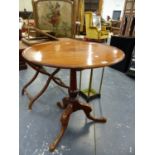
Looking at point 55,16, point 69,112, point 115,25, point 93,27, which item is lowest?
point 69,112

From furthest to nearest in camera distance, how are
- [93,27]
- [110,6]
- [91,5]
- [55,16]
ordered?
[110,6] → [91,5] → [93,27] → [55,16]

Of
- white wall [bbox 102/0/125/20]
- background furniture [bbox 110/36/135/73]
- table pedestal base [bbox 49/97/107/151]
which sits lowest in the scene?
table pedestal base [bbox 49/97/107/151]

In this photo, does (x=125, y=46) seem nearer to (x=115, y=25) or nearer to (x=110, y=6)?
(x=115, y=25)

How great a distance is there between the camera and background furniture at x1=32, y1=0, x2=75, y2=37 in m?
2.01

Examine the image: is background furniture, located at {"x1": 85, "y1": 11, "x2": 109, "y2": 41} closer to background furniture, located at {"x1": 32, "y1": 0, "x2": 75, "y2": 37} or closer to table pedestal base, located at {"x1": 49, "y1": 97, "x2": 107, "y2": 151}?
background furniture, located at {"x1": 32, "y1": 0, "x2": 75, "y2": 37}

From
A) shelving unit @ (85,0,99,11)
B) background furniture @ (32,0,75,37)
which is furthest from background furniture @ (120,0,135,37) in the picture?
shelving unit @ (85,0,99,11)

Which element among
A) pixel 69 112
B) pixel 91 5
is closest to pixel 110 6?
pixel 91 5

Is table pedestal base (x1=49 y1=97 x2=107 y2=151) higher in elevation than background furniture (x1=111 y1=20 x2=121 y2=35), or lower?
lower

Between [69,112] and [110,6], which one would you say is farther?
[110,6]

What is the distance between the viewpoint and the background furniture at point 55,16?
2012 mm

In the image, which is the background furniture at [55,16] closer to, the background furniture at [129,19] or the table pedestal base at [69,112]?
the table pedestal base at [69,112]

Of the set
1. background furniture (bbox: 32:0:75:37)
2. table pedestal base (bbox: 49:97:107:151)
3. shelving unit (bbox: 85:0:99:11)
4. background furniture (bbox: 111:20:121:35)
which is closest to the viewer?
table pedestal base (bbox: 49:97:107:151)

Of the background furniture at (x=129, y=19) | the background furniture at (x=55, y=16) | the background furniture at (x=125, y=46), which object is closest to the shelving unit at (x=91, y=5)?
the background furniture at (x=129, y=19)

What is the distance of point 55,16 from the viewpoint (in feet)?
6.82
